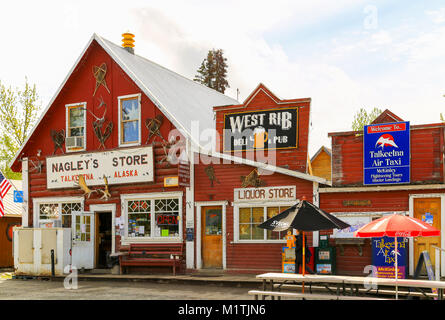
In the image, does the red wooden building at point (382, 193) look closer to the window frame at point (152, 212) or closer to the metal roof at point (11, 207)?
the window frame at point (152, 212)

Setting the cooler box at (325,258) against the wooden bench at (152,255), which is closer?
the cooler box at (325,258)

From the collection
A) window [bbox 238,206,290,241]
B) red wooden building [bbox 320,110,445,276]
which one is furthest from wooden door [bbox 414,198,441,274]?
window [bbox 238,206,290,241]

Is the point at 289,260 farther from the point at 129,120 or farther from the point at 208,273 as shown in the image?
the point at 129,120

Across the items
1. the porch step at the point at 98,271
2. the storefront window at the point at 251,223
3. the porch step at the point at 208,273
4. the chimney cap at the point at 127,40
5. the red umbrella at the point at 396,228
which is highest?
the chimney cap at the point at 127,40

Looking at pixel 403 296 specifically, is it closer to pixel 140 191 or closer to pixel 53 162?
pixel 140 191

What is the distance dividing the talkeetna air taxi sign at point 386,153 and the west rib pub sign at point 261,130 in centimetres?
255

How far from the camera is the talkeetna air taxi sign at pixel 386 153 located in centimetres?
1582

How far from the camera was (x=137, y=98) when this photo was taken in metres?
20.3

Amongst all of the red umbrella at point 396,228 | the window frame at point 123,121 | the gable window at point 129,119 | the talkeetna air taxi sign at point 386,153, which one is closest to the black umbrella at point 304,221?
the red umbrella at point 396,228

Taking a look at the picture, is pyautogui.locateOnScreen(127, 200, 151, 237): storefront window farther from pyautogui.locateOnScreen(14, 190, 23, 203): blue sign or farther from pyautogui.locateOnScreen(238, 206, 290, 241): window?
pyautogui.locateOnScreen(14, 190, 23, 203): blue sign

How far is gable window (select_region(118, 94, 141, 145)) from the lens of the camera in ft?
66.3

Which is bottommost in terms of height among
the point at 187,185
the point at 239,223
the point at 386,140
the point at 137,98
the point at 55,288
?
the point at 55,288

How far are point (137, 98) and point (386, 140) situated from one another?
928cm

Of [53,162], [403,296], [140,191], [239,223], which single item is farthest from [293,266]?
[53,162]
